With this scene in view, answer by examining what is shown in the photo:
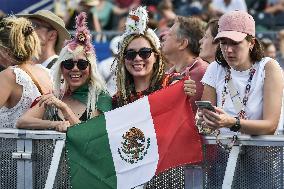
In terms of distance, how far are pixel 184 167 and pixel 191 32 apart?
220 cm

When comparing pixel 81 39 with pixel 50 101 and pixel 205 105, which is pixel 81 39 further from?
pixel 205 105

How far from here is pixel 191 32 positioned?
9.01 m

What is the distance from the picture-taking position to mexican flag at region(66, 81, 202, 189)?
7.10m

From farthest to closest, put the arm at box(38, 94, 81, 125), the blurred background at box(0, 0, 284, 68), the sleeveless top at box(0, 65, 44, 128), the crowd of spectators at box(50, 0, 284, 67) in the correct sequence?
the crowd of spectators at box(50, 0, 284, 67) < the blurred background at box(0, 0, 284, 68) < the sleeveless top at box(0, 65, 44, 128) < the arm at box(38, 94, 81, 125)

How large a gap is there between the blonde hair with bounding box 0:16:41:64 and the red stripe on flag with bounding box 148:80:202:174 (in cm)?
156

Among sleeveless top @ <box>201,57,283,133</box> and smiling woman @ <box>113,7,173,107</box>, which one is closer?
sleeveless top @ <box>201,57,283,133</box>

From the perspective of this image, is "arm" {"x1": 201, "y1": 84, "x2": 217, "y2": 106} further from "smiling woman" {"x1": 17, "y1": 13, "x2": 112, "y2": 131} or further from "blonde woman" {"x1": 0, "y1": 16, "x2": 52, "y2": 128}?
"blonde woman" {"x1": 0, "y1": 16, "x2": 52, "y2": 128}

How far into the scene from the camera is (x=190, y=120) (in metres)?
7.13

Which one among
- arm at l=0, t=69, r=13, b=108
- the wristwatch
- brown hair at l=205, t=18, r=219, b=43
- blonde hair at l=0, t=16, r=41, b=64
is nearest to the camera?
the wristwatch

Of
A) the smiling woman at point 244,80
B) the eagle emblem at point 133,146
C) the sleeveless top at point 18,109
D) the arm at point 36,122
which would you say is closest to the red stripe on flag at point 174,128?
the eagle emblem at point 133,146

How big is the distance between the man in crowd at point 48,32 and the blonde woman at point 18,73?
60.5 inches

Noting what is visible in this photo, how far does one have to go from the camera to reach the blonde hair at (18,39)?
27.5 ft

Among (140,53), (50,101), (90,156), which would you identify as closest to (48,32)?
(140,53)

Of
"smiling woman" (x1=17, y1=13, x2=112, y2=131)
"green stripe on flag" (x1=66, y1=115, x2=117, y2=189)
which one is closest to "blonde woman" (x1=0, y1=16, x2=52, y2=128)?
"smiling woman" (x1=17, y1=13, x2=112, y2=131)
